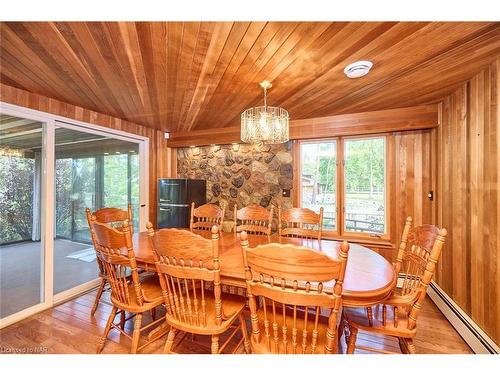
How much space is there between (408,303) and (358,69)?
1.68 m

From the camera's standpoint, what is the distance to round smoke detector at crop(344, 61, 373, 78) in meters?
1.65

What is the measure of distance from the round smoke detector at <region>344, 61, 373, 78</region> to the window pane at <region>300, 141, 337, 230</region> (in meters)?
1.54

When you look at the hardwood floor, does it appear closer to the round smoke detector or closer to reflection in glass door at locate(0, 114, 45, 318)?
reflection in glass door at locate(0, 114, 45, 318)

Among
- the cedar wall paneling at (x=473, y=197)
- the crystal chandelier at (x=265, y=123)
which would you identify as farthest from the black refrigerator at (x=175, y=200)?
the cedar wall paneling at (x=473, y=197)

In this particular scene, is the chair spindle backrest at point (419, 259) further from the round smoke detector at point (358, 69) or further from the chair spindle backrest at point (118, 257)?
the chair spindle backrest at point (118, 257)

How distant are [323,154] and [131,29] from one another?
9.07 feet

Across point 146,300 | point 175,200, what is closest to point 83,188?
point 175,200

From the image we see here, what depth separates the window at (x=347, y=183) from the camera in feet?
10.0

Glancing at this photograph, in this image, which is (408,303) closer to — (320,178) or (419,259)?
(419,259)

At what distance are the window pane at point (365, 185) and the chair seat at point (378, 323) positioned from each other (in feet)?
5.61

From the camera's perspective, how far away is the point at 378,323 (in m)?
1.37

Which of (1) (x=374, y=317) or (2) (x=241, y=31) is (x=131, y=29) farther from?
(1) (x=374, y=317)
